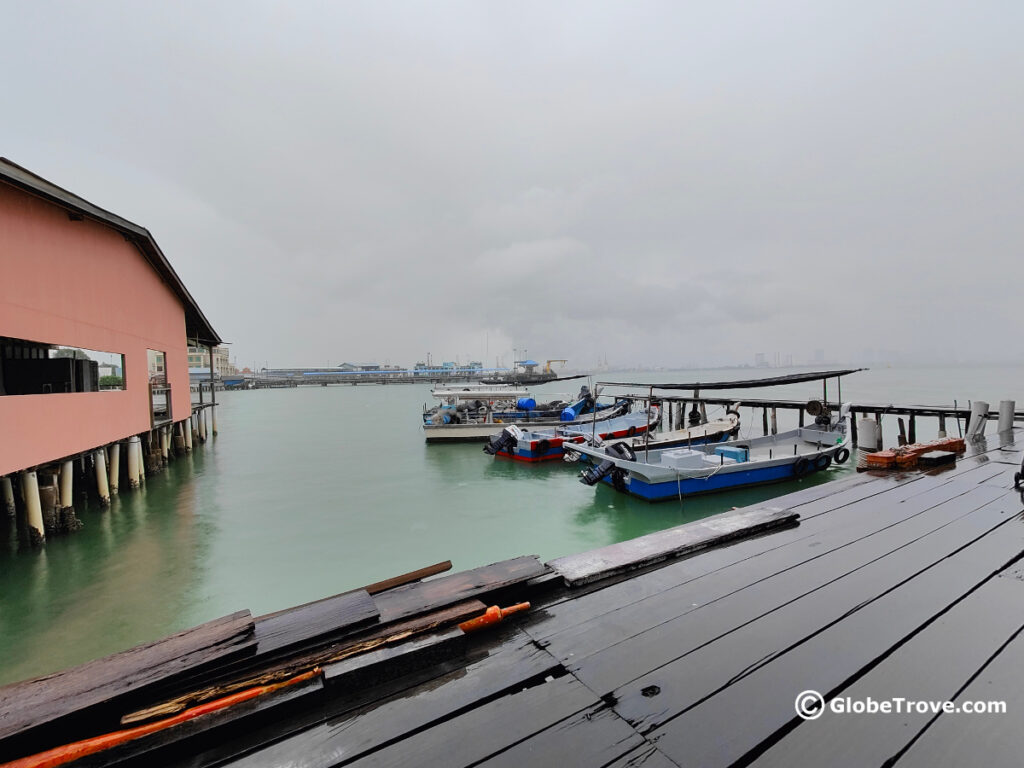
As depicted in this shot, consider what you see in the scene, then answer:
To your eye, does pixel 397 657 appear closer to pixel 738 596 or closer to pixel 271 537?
pixel 738 596

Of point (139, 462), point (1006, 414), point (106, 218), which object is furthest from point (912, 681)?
point (139, 462)

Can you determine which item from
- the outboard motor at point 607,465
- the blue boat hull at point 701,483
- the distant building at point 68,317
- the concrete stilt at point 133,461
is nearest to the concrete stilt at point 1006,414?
the blue boat hull at point 701,483

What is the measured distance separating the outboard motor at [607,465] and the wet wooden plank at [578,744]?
1008 centimetres

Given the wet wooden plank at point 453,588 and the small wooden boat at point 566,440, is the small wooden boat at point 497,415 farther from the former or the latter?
the wet wooden plank at point 453,588

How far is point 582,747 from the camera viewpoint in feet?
4.74

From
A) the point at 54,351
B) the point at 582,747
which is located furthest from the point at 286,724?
the point at 54,351

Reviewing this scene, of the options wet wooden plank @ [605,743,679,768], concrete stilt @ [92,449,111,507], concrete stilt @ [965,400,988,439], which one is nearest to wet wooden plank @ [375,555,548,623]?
wet wooden plank @ [605,743,679,768]

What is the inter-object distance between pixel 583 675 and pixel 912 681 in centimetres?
125

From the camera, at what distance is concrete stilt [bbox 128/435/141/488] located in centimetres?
1352

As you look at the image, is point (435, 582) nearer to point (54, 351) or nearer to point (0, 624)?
point (0, 624)

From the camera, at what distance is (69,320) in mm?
9062

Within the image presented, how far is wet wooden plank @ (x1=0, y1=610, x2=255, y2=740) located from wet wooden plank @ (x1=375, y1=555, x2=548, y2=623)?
58cm

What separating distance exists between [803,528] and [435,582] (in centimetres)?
281
